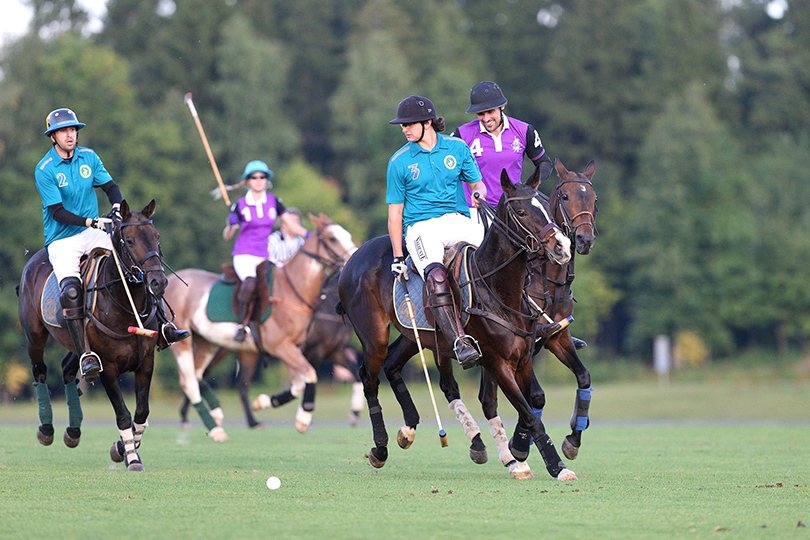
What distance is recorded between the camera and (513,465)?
9.30 metres

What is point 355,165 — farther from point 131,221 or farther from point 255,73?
point 131,221

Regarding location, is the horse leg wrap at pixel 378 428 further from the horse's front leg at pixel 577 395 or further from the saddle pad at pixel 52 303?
the saddle pad at pixel 52 303

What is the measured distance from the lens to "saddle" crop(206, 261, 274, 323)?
53.8 feet

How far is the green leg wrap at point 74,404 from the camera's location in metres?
11.2

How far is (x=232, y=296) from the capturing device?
16609mm

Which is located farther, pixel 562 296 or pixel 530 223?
pixel 562 296

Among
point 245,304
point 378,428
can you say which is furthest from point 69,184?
point 245,304

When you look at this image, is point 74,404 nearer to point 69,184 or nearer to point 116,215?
point 69,184

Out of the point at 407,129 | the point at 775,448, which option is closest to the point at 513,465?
the point at 407,129

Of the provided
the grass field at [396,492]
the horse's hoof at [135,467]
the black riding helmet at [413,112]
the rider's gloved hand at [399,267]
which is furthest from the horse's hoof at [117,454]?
the black riding helmet at [413,112]

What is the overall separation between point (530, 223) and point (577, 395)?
228 cm

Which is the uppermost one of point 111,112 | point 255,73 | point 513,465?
point 255,73

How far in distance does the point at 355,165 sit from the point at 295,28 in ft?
40.8

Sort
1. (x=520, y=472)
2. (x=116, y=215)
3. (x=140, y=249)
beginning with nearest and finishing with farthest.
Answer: (x=520, y=472) < (x=140, y=249) < (x=116, y=215)
